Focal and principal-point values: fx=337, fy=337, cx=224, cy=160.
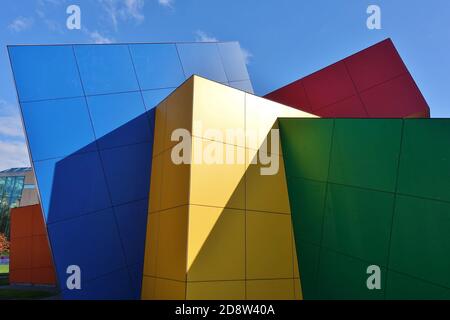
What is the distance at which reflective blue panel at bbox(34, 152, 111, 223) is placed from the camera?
11.0 meters

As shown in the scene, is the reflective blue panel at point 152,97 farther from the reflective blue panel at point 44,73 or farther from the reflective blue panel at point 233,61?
the reflective blue panel at point 233,61

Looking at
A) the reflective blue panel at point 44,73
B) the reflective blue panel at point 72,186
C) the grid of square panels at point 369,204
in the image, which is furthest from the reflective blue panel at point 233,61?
the reflective blue panel at point 72,186

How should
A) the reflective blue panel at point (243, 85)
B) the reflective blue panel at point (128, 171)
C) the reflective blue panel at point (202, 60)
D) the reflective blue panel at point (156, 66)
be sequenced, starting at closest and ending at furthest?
the reflective blue panel at point (128, 171), the reflective blue panel at point (156, 66), the reflective blue panel at point (202, 60), the reflective blue panel at point (243, 85)

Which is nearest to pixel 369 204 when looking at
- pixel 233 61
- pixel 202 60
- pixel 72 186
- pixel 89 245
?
pixel 89 245

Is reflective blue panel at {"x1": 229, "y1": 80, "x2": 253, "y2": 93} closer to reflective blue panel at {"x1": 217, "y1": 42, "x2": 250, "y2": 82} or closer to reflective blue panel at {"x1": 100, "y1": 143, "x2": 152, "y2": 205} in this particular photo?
reflective blue panel at {"x1": 217, "y1": 42, "x2": 250, "y2": 82}

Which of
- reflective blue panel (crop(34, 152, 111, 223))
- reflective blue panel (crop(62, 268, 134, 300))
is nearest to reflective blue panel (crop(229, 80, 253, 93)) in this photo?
reflective blue panel (crop(34, 152, 111, 223))

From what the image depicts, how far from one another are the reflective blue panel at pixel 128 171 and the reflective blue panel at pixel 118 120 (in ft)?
1.04

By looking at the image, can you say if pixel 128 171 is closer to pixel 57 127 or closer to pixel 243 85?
pixel 57 127

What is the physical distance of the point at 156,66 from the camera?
13758mm

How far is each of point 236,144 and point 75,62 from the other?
7.19 meters

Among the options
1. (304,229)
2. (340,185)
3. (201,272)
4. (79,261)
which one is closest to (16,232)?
(79,261)

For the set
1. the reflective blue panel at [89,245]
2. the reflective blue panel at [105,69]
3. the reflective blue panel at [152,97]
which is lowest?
the reflective blue panel at [89,245]

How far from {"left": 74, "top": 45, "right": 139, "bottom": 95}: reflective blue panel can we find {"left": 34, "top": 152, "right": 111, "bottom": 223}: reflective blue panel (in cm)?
271

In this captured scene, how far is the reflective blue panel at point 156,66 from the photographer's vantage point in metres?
13.4
